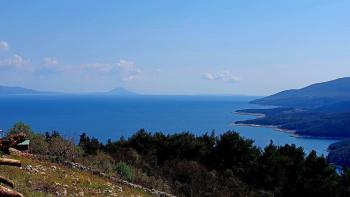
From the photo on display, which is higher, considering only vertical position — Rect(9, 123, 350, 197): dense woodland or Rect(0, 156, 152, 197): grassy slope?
Rect(0, 156, 152, 197): grassy slope

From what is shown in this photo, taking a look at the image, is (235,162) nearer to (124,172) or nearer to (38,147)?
(124,172)

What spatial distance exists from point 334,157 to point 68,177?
14079 centimetres

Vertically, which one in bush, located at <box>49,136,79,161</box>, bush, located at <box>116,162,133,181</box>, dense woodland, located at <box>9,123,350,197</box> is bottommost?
dense woodland, located at <box>9,123,350,197</box>

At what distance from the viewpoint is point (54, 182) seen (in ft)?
45.6

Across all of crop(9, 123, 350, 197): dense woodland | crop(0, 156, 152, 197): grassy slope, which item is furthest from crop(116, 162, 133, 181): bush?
crop(9, 123, 350, 197): dense woodland

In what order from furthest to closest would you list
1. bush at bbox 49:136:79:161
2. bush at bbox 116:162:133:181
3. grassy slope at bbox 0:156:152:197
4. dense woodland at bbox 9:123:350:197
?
dense woodland at bbox 9:123:350:197
bush at bbox 49:136:79:161
bush at bbox 116:162:133:181
grassy slope at bbox 0:156:152:197

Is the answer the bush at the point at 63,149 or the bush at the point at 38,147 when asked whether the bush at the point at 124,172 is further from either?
the bush at the point at 38,147

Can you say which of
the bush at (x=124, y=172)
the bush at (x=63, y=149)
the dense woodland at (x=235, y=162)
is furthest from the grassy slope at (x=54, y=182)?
the dense woodland at (x=235, y=162)

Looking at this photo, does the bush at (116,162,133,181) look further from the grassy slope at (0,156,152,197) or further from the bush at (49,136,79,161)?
the grassy slope at (0,156,152,197)

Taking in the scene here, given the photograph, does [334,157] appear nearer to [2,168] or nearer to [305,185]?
[305,185]

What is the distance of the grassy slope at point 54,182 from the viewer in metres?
12.7

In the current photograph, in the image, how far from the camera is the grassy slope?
1266 centimetres

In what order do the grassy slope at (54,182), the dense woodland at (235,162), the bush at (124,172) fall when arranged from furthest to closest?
1. the dense woodland at (235,162)
2. the bush at (124,172)
3. the grassy slope at (54,182)

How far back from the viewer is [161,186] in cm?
2139
